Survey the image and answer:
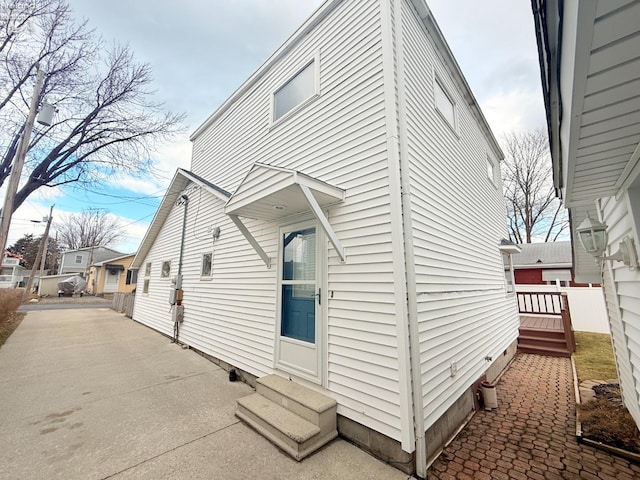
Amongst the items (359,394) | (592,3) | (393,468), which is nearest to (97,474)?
(359,394)

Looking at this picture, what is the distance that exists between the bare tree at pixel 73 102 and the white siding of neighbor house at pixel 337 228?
7.16 meters

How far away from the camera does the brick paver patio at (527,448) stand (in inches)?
103

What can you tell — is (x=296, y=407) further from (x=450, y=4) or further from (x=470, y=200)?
(x=450, y=4)

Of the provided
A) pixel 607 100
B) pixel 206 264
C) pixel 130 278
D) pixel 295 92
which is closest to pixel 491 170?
pixel 295 92

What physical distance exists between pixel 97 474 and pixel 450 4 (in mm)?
7913

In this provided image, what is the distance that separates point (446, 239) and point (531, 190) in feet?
60.2

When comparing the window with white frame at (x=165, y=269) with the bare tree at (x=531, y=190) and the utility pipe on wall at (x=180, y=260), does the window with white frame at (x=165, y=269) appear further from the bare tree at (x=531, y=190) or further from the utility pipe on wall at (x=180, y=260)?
the bare tree at (x=531, y=190)

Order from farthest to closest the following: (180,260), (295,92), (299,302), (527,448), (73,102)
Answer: (73,102) < (180,260) < (295,92) < (299,302) < (527,448)

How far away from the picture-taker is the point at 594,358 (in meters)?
6.33

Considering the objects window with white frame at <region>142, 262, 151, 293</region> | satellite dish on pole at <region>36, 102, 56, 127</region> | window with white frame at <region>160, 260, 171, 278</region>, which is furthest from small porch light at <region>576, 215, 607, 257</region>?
window with white frame at <region>142, 262, 151, 293</region>

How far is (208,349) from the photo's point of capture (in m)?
5.76

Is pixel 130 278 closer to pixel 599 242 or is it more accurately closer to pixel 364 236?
pixel 364 236

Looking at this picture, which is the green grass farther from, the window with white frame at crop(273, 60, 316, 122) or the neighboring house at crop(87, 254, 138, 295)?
the neighboring house at crop(87, 254, 138, 295)

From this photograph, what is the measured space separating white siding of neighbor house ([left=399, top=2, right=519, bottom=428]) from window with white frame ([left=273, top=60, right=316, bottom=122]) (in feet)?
5.06
